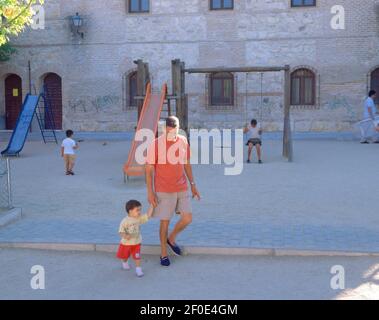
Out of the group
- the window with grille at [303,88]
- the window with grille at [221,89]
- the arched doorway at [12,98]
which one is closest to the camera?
the window with grille at [303,88]

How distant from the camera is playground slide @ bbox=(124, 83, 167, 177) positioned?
11242mm

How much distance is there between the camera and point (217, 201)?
30.3 ft

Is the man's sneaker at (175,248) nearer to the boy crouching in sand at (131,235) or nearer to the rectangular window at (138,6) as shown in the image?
the boy crouching in sand at (131,235)

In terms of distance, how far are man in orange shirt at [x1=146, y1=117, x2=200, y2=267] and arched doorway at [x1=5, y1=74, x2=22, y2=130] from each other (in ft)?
66.0

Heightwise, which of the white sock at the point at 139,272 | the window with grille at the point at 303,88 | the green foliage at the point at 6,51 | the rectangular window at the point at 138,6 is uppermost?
the rectangular window at the point at 138,6

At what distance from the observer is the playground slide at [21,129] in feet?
55.1

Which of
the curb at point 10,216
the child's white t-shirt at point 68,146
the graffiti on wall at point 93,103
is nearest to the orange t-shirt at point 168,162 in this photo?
the curb at point 10,216

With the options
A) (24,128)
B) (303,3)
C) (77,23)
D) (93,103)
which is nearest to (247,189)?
(24,128)

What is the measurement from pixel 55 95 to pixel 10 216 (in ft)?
56.0

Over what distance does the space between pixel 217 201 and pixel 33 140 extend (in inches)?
566

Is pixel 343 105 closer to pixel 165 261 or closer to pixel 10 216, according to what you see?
pixel 10 216

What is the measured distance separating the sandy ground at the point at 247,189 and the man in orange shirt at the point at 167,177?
1.94m

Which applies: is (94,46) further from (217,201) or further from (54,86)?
(217,201)
